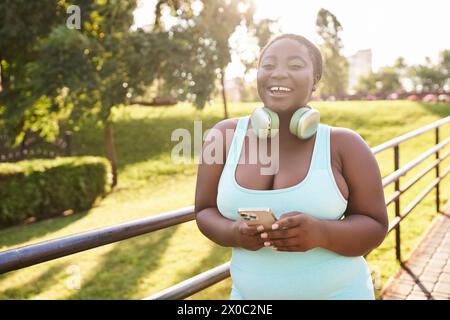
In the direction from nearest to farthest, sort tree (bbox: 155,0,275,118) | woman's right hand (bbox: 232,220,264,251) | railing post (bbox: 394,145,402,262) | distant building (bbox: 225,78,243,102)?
woman's right hand (bbox: 232,220,264,251), railing post (bbox: 394,145,402,262), tree (bbox: 155,0,275,118), distant building (bbox: 225,78,243,102)

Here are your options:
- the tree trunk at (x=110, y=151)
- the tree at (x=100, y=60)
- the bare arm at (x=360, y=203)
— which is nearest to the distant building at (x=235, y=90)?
the tree at (x=100, y=60)

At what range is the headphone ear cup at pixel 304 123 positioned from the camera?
5.07ft

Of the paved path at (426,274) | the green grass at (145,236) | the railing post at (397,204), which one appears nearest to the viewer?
the paved path at (426,274)

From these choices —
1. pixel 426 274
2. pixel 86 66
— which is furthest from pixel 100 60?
pixel 426 274

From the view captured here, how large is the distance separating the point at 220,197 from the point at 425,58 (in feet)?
289

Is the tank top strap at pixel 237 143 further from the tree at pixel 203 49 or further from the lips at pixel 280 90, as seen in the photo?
the tree at pixel 203 49

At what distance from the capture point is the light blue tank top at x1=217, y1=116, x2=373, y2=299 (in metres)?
1.49

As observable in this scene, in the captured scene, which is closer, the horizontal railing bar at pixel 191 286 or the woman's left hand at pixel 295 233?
the woman's left hand at pixel 295 233

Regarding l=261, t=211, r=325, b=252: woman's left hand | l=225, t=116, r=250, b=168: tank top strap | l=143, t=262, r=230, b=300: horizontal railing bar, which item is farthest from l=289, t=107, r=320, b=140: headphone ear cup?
l=143, t=262, r=230, b=300: horizontal railing bar

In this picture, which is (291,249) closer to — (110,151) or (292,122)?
(292,122)

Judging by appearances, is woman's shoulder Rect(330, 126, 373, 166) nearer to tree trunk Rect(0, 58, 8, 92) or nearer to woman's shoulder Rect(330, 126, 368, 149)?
woman's shoulder Rect(330, 126, 368, 149)

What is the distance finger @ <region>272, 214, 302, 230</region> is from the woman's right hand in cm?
8

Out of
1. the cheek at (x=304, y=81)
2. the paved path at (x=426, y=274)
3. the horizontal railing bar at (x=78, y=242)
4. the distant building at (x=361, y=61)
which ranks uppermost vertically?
the distant building at (x=361, y=61)

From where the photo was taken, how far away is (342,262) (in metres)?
1.57
